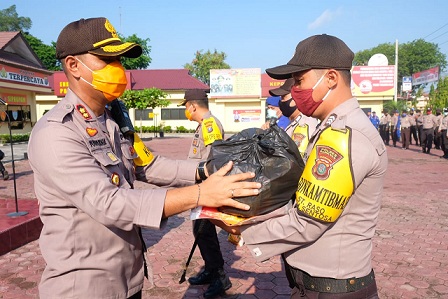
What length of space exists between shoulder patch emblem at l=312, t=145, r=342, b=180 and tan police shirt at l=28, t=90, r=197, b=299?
0.67 m

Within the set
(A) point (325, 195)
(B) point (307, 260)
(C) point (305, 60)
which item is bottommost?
(B) point (307, 260)

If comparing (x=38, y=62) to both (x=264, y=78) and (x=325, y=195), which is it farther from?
(x=325, y=195)

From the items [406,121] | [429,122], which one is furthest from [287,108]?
[406,121]

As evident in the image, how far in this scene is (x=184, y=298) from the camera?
12.4 feet

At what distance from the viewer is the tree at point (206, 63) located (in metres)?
53.5

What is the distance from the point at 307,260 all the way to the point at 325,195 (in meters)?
0.42

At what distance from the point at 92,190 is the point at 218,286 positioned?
261 centimetres

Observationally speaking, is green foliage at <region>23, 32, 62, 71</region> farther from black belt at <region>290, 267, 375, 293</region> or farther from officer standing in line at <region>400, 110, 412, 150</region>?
black belt at <region>290, 267, 375, 293</region>

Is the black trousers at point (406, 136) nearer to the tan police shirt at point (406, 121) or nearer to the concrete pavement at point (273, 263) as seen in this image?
the tan police shirt at point (406, 121)

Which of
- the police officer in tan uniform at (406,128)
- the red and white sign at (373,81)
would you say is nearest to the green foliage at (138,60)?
the red and white sign at (373,81)

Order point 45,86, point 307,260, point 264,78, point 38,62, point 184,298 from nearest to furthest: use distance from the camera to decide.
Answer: point 307,260 < point 184,298 < point 45,86 < point 38,62 < point 264,78

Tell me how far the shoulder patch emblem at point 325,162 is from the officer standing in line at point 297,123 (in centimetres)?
188

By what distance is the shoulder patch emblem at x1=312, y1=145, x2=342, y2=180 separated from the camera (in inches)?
62.2

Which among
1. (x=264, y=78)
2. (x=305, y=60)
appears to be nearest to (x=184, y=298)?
(x=305, y=60)
